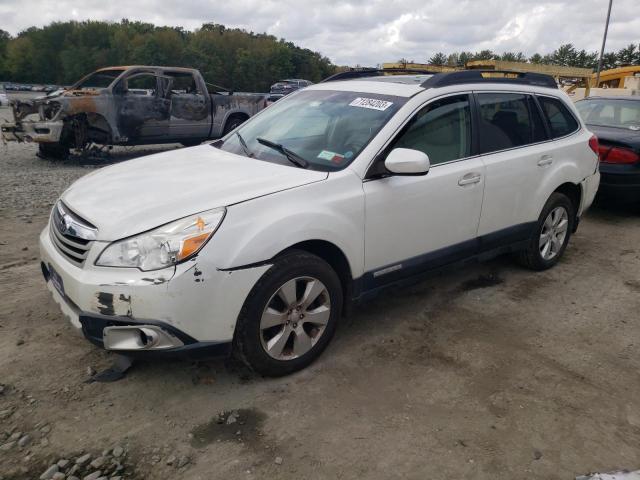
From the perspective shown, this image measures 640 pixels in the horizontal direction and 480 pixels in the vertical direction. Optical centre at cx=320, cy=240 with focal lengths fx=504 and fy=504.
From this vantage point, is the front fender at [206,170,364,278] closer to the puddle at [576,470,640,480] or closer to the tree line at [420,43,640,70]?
the puddle at [576,470,640,480]

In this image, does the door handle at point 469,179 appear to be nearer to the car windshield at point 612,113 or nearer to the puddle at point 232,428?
the puddle at point 232,428

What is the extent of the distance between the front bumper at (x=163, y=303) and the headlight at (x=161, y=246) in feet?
0.12

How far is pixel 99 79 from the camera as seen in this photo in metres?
10.5

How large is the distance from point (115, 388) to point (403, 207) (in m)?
2.06

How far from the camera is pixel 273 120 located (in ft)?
13.0

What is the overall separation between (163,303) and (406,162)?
160 cm

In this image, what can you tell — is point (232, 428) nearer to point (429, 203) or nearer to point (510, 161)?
point (429, 203)

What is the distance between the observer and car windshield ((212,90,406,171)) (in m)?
3.26

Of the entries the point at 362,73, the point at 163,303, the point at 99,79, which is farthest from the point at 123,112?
the point at 163,303

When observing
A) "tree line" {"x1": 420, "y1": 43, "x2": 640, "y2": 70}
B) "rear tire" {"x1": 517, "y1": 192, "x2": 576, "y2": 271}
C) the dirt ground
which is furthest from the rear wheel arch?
"tree line" {"x1": 420, "y1": 43, "x2": 640, "y2": 70}

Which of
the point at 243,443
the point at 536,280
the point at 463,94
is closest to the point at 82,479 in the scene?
the point at 243,443

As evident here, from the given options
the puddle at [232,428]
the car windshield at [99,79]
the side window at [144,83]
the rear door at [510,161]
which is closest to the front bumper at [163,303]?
the puddle at [232,428]

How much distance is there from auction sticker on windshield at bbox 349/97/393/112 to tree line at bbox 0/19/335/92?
252 ft

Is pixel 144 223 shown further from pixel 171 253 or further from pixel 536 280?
pixel 536 280
